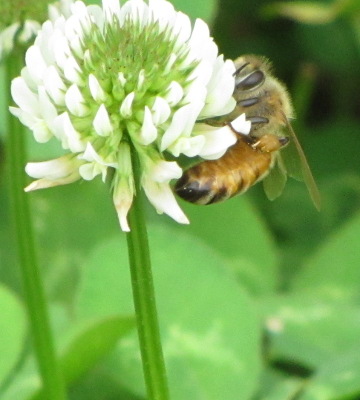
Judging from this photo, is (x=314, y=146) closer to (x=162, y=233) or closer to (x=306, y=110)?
(x=306, y=110)

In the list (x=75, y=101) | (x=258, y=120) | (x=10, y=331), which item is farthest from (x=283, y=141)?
(x=10, y=331)

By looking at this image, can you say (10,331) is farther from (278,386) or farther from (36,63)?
(36,63)

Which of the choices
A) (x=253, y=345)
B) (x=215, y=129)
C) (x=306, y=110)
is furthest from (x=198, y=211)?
(x=215, y=129)

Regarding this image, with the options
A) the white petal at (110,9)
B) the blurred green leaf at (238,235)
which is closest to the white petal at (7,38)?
the white petal at (110,9)

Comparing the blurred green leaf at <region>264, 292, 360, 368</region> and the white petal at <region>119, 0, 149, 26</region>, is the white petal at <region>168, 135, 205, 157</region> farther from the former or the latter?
the blurred green leaf at <region>264, 292, 360, 368</region>

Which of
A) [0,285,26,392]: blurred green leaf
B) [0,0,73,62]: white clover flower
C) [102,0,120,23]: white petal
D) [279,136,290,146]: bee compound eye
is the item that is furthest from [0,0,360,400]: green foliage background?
[102,0,120,23]: white petal

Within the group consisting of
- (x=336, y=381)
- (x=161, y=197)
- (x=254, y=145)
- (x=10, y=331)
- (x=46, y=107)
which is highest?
(x=46, y=107)
